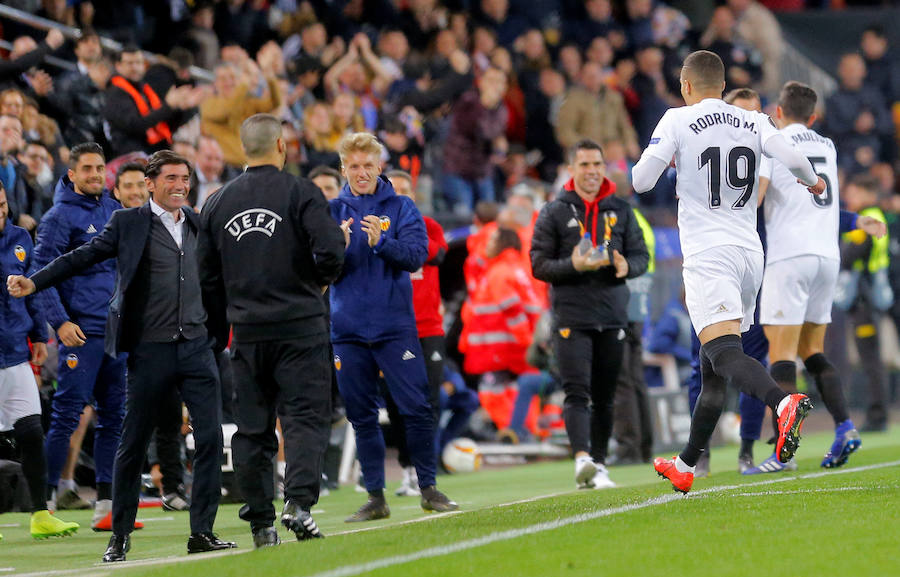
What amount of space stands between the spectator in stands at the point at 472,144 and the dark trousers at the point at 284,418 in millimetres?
11412

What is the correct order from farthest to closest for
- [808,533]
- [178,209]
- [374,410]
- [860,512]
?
1. [374,410]
2. [178,209]
3. [860,512]
4. [808,533]

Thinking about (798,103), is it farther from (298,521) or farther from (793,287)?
(298,521)

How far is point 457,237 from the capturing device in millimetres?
18172

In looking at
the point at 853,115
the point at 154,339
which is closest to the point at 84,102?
the point at 154,339

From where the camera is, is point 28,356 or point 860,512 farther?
point 28,356

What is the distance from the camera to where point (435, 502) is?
920 cm

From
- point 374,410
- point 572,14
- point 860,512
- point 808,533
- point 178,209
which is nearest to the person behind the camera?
point 808,533

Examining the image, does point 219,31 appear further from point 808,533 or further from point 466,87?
point 808,533

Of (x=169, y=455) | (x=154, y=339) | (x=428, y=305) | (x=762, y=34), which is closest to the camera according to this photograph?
(x=154, y=339)

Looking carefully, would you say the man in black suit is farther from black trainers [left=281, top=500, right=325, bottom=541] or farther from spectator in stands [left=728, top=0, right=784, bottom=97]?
spectator in stands [left=728, top=0, right=784, bottom=97]

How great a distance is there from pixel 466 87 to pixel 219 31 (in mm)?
3283

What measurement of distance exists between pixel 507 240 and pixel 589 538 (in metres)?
8.66

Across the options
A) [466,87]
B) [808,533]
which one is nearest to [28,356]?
[808,533]

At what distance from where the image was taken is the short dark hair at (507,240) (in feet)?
50.0
